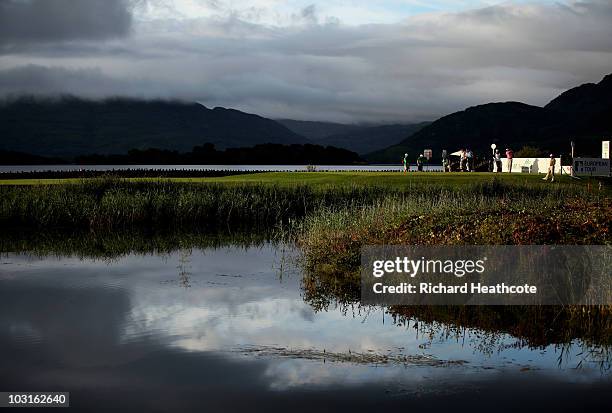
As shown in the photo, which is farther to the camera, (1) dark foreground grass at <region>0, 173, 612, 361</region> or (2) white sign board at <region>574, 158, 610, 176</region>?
(2) white sign board at <region>574, 158, 610, 176</region>

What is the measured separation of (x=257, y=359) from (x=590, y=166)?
48399 millimetres

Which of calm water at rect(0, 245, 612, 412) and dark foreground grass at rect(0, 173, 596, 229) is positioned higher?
dark foreground grass at rect(0, 173, 596, 229)

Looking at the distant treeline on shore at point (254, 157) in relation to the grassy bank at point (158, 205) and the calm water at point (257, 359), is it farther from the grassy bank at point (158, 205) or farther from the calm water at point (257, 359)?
the calm water at point (257, 359)

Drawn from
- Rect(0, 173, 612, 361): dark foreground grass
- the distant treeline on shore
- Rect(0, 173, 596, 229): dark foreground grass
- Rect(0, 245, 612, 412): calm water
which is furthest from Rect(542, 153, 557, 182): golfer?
the distant treeline on shore

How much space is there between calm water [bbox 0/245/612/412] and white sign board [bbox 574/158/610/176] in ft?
133

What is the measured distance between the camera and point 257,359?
14.2m

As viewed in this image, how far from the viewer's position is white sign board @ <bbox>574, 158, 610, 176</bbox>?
57.0 metres

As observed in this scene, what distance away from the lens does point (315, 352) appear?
14711mm

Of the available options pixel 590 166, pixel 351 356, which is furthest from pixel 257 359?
pixel 590 166

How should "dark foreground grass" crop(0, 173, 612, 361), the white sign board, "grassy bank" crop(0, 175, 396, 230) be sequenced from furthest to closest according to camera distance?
the white sign board, "grassy bank" crop(0, 175, 396, 230), "dark foreground grass" crop(0, 173, 612, 361)

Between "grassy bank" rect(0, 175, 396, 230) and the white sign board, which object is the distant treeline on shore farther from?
"grassy bank" rect(0, 175, 396, 230)

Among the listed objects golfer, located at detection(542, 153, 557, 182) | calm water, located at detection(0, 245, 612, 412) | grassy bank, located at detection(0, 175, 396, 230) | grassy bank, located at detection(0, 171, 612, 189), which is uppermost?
golfer, located at detection(542, 153, 557, 182)

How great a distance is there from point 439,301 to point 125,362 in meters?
7.92

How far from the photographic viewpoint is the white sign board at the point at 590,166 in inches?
2243
